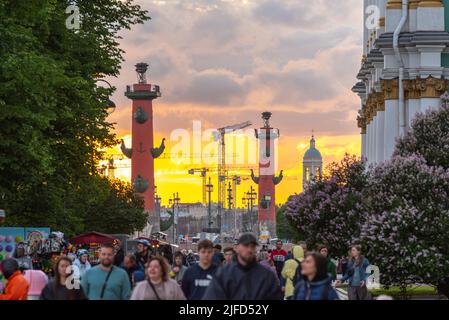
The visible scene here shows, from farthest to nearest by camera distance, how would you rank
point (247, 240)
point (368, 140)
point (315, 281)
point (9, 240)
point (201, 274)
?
point (368, 140) → point (9, 240) → point (201, 274) → point (247, 240) → point (315, 281)

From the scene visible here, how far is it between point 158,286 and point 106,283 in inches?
71.0

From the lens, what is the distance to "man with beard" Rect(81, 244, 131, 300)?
1817cm

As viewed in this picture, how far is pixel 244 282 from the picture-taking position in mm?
15336

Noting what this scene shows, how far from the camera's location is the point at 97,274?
60.1 feet

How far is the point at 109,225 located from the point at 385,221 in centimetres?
6297

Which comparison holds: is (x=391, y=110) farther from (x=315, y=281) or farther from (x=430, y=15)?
(x=315, y=281)

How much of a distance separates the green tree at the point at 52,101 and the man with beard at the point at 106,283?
63.3ft

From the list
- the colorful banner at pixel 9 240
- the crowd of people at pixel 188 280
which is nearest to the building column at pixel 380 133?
the colorful banner at pixel 9 240

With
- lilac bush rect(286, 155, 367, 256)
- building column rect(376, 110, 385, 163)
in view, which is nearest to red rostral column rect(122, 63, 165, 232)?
building column rect(376, 110, 385, 163)

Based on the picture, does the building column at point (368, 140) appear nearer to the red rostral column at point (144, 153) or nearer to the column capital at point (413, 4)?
the column capital at point (413, 4)

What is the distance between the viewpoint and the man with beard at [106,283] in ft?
59.6

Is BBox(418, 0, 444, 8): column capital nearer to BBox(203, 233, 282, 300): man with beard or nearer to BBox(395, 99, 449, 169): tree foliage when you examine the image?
BBox(395, 99, 449, 169): tree foliage

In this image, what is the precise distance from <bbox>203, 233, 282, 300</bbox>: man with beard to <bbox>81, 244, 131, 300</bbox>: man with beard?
9.91 ft

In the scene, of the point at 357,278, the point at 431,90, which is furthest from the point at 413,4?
the point at 357,278
